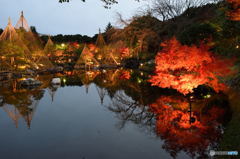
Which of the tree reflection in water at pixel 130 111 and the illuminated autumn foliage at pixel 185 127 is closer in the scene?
the illuminated autumn foliage at pixel 185 127

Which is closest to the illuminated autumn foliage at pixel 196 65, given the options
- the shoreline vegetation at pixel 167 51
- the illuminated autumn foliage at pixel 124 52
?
the shoreline vegetation at pixel 167 51

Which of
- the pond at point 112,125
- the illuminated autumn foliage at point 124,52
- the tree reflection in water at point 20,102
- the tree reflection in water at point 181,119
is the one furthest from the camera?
the illuminated autumn foliage at point 124,52

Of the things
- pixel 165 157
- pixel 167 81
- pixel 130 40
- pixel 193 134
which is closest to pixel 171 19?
pixel 130 40

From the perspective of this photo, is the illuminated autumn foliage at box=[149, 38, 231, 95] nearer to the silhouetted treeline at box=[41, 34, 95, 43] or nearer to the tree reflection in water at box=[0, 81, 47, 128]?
the tree reflection in water at box=[0, 81, 47, 128]

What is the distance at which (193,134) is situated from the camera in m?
9.01

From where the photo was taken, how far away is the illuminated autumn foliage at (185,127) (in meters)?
8.02

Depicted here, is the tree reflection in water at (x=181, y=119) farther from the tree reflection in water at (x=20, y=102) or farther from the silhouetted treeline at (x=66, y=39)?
the silhouetted treeline at (x=66, y=39)

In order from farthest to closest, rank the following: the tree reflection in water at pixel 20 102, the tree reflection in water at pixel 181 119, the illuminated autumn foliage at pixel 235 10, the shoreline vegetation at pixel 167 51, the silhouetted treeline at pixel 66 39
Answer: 1. the silhouetted treeline at pixel 66 39
2. the tree reflection in water at pixel 20 102
3. the shoreline vegetation at pixel 167 51
4. the illuminated autumn foliage at pixel 235 10
5. the tree reflection in water at pixel 181 119

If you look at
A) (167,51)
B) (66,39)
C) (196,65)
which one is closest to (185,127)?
(196,65)

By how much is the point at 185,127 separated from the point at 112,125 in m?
3.79

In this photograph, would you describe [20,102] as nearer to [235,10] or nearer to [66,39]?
[235,10]

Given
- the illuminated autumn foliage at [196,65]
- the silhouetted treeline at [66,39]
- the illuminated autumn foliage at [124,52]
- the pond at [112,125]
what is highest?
the silhouetted treeline at [66,39]

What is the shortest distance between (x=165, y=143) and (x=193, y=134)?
1506 mm

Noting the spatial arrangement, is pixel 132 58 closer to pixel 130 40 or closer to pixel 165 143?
pixel 130 40
